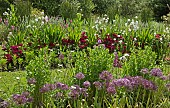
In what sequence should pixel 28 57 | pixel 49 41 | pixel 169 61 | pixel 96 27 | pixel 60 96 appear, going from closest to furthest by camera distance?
pixel 60 96 < pixel 28 57 < pixel 169 61 < pixel 49 41 < pixel 96 27

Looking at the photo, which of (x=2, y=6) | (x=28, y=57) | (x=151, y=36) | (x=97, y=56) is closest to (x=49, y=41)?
(x=28, y=57)

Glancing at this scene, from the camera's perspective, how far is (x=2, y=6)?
15789mm

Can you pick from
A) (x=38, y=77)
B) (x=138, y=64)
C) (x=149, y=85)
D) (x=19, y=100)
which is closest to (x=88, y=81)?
(x=38, y=77)

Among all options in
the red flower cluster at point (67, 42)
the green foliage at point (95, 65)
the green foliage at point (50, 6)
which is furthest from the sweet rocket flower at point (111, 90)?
the green foliage at point (50, 6)

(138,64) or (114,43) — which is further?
(114,43)

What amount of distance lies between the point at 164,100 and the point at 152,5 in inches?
618

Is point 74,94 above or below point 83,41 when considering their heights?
above

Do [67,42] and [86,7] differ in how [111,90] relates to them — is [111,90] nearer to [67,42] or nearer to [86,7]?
Result: [67,42]

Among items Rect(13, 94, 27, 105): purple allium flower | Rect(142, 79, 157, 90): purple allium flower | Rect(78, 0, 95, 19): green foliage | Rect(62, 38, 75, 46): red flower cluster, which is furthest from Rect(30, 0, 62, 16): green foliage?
Rect(13, 94, 27, 105): purple allium flower

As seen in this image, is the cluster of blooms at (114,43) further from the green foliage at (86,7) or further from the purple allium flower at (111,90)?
the green foliage at (86,7)

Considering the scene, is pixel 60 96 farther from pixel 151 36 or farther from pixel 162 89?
pixel 151 36

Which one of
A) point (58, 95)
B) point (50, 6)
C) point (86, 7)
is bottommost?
point (86, 7)

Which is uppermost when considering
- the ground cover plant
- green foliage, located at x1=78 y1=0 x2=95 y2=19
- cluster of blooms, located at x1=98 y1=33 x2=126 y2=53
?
the ground cover plant

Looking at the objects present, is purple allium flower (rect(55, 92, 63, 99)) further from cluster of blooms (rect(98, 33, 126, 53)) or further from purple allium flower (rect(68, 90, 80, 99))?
cluster of blooms (rect(98, 33, 126, 53))
